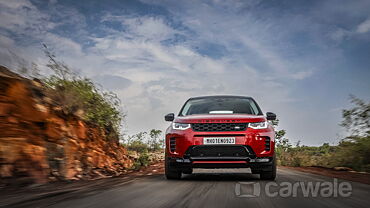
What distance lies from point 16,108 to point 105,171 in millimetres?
3108

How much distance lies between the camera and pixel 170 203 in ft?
13.4

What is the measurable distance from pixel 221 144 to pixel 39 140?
3168mm

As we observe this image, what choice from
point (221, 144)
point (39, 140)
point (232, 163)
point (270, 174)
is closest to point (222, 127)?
point (221, 144)

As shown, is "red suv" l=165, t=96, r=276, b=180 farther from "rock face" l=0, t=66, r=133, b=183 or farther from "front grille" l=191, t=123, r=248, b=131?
"rock face" l=0, t=66, r=133, b=183

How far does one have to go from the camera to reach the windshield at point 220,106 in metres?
8.09

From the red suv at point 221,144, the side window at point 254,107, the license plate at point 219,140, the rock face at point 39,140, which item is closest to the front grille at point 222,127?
the red suv at point 221,144

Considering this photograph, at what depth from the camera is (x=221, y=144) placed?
21.8ft

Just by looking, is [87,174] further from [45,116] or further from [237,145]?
[237,145]

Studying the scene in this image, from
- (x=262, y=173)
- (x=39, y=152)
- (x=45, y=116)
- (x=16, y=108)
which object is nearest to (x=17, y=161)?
(x=39, y=152)

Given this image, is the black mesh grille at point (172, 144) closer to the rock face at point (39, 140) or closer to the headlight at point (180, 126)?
the headlight at point (180, 126)

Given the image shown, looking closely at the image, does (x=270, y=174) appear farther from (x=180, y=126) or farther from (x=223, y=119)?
(x=180, y=126)

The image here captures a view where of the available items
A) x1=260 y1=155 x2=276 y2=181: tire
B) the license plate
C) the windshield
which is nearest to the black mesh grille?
the license plate

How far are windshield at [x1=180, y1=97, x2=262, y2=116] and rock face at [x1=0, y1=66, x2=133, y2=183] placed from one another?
95.5 inches

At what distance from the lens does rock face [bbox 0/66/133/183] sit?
5.85 metres
